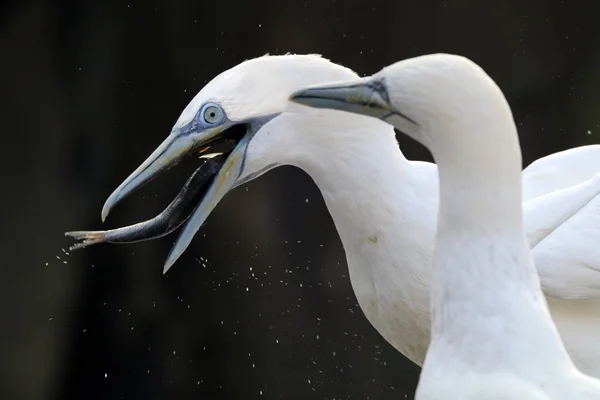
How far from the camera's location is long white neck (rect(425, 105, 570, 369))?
1746mm

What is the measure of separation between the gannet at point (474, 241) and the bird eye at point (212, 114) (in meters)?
0.54

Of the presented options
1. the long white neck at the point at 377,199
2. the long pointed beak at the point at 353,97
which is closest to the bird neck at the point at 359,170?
the long white neck at the point at 377,199

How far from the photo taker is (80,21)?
3.83 meters

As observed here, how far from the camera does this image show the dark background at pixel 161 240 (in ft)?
12.5

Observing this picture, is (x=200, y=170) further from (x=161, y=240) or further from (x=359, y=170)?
(x=161, y=240)

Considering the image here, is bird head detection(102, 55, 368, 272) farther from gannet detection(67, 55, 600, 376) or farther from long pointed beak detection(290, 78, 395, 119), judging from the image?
long pointed beak detection(290, 78, 395, 119)

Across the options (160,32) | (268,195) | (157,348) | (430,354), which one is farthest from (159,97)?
(430,354)

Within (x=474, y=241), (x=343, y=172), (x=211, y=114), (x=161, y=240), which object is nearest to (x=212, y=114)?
(x=211, y=114)

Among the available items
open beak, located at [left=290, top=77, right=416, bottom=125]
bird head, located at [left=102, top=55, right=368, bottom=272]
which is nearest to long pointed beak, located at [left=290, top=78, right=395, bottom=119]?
open beak, located at [left=290, top=77, right=416, bottom=125]

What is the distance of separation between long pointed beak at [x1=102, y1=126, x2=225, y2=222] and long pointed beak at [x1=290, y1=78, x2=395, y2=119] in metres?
0.49

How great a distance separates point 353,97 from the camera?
72.5 inches

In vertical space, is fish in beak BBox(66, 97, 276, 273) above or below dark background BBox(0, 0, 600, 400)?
above

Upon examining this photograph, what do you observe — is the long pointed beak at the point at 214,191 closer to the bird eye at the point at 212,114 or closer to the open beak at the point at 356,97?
the bird eye at the point at 212,114

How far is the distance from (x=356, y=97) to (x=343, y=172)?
0.56m
